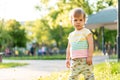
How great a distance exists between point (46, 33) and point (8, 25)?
829 centimetres

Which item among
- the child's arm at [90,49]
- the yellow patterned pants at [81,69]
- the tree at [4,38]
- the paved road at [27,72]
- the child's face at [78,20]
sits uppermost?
the child's face at [78,20]

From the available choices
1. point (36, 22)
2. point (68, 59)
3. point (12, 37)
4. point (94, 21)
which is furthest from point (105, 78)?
point (36, 22)

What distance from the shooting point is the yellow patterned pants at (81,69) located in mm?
6828

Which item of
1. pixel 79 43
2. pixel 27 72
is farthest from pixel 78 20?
pixel 27 72

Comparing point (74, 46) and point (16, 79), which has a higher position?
point (74, 46)

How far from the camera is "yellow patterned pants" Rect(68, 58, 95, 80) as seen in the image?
22.4ft

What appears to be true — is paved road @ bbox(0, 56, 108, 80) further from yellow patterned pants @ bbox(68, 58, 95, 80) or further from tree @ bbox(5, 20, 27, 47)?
tree @ bbox(5, 20, 27, 47)

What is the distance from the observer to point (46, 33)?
82000 millimetres

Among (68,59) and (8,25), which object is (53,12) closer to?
(8,25)

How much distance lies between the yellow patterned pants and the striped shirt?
0.09 metres

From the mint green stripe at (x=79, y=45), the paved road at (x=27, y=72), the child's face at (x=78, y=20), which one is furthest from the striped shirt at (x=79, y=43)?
the paved road at (x=27, y=72)

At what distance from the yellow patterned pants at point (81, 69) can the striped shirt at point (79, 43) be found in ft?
0.30

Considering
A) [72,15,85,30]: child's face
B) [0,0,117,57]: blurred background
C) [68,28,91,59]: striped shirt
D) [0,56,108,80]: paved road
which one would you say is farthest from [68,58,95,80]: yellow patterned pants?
[0,0,117,57]: blurred background

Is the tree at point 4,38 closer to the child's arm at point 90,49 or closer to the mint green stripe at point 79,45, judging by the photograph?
the mint green stripe at point 79,45
